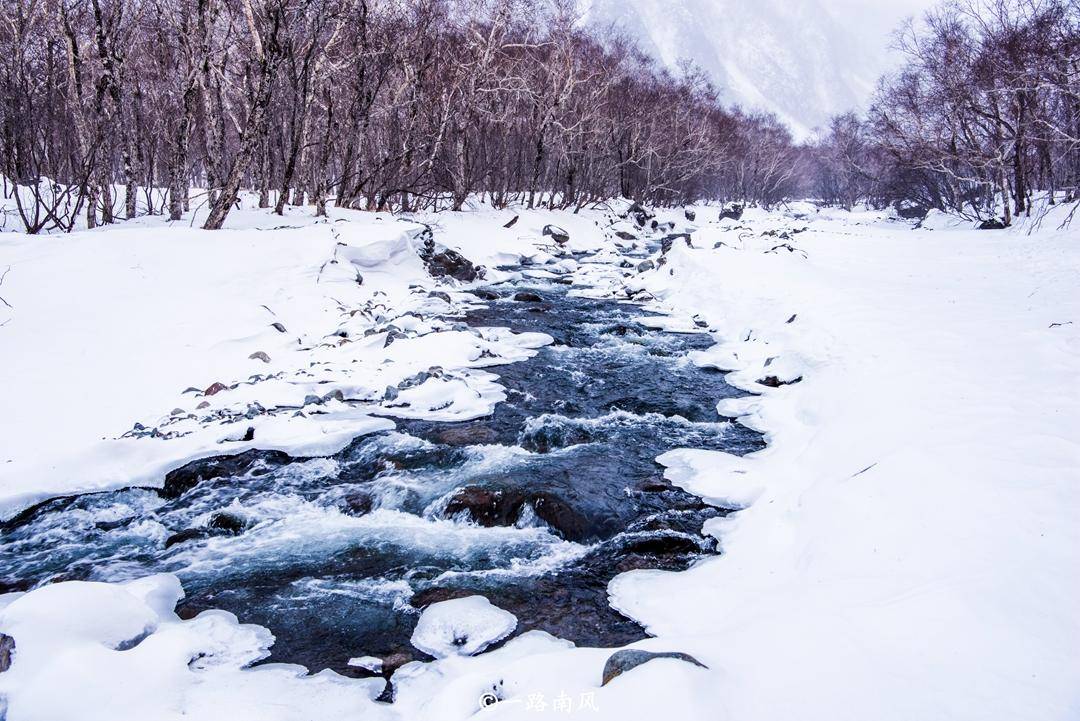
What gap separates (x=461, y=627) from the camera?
10.2 feet

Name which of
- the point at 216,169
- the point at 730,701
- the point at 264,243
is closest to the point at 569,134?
the point at 216,169

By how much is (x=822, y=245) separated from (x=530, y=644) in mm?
17029

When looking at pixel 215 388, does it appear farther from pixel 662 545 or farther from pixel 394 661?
pixel 662 545

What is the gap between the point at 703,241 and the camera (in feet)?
61.5

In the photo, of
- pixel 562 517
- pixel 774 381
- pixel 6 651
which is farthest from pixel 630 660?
pixel 774 381

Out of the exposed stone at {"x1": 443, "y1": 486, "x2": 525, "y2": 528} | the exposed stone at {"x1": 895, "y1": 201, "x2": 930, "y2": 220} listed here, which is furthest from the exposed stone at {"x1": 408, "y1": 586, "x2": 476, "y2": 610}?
the exposed stone at {"x1": 895, "y1": 201, "x2": 930, "y2": 220}

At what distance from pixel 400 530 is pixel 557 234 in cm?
1731

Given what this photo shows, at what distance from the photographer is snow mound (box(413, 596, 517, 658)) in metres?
2.97

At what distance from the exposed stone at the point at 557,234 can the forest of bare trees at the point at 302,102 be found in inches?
115

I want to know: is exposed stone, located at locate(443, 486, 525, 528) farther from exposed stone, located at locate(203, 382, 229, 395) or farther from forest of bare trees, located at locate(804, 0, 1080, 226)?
forest of bare trees, located at locate(804, 0, 1080, 226)

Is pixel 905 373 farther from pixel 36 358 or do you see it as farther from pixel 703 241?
pixel 703 241

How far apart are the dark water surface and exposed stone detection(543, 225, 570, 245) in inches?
585

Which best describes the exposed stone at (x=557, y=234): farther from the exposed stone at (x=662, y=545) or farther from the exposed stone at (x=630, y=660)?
the exposed stone at (x=630, y=660)

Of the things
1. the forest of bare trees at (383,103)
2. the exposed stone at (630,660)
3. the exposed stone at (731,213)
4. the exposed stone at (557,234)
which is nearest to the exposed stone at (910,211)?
the forest of bare trees at (383,103)
